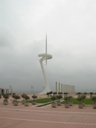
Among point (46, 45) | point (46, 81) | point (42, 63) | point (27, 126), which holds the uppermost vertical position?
point (46, 45)

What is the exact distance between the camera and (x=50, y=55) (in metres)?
58.2

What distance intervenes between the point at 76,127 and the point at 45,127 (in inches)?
66.0

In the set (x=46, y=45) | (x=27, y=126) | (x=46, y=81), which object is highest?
(x=46, y=45)

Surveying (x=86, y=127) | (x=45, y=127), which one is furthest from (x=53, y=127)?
(x=86, y=127)

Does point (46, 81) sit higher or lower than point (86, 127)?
higher

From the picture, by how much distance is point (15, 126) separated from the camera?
8.16 metres

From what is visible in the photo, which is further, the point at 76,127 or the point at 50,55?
the point at 50,55

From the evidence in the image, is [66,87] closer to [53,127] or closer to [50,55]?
[50,55]

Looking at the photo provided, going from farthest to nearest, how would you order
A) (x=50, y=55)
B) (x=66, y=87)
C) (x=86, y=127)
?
(x=66, y=87)
(x=50, y=55)
(x=86, y=127)

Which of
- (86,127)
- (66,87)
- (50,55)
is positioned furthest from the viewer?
(66,87)

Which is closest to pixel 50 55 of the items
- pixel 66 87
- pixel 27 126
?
pixel 66 87

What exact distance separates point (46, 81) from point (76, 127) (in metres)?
51.5

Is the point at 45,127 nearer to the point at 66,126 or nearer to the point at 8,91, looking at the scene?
the point at 66,126

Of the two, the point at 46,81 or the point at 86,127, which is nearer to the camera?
the point at 86,127
